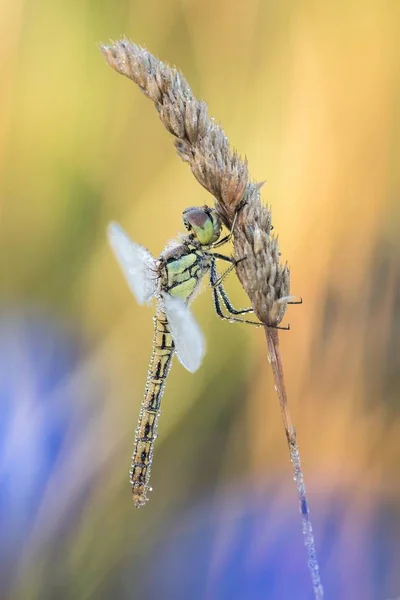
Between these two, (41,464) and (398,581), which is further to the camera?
(41,464)

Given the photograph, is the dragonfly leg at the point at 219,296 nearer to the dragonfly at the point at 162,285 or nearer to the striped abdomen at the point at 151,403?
the dragonfly at the point at 162,285

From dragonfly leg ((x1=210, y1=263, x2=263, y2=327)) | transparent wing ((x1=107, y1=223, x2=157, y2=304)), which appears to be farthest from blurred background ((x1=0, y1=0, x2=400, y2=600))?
transparent wing ((x1=107, y1=223, x2=157, y2=304))

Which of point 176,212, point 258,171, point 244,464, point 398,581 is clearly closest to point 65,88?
point 176,212

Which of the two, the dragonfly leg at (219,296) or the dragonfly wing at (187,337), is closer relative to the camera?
the dragonfly wing at (187,337)

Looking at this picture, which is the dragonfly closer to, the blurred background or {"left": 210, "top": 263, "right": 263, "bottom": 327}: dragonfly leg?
{"left": 210, "top": 263, "right": 263, "bottom": 327}: dragonfly leg

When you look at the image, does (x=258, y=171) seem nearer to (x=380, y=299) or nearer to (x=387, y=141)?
(x=387, y=141)

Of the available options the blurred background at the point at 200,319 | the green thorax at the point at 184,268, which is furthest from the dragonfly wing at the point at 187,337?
the blurred background at the point at 200,319
